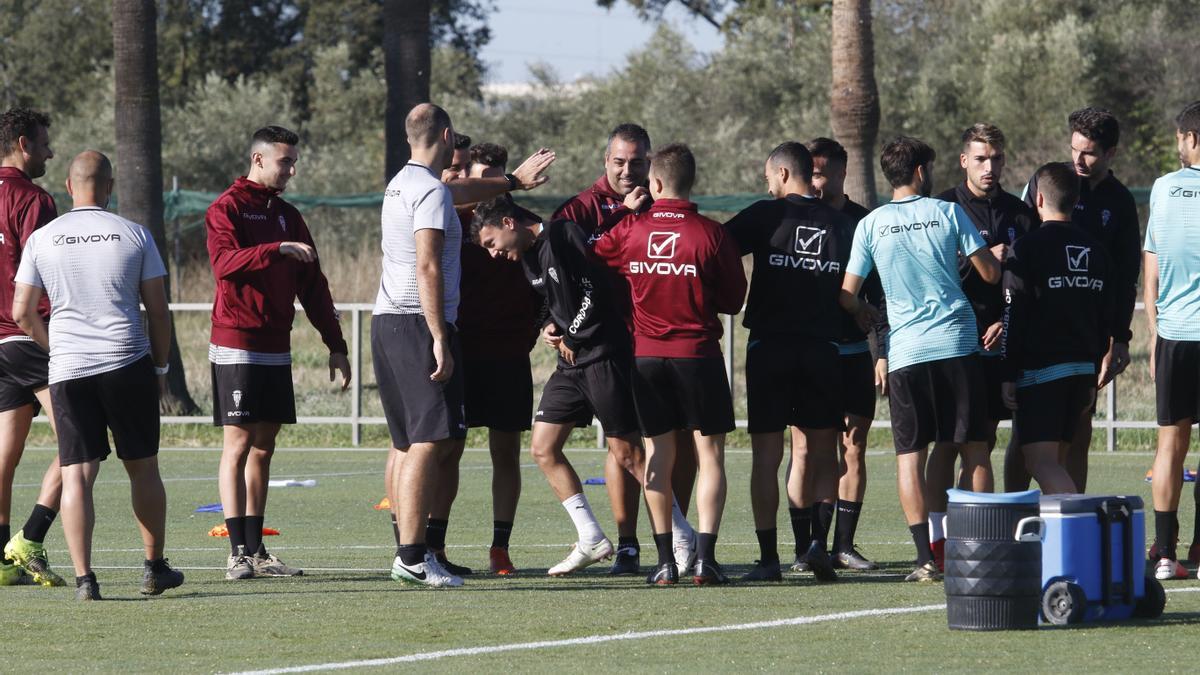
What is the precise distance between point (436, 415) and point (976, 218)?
324 cm

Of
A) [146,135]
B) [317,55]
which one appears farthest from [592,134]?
[146,135]

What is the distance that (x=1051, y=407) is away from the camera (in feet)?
29.5

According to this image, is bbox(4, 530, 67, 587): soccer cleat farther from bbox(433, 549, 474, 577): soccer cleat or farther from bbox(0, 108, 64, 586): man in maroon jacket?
bbox(433, 549, 474, 577): soccer cleat

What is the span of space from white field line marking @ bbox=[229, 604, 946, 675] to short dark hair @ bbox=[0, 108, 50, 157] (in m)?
4.19

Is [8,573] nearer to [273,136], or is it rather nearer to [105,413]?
[105,413]

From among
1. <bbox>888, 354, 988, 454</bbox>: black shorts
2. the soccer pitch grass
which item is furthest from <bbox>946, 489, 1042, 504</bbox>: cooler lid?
<bbox>888, 354, 988, 454</bbox>: black shorts

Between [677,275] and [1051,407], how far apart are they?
2.04 metres

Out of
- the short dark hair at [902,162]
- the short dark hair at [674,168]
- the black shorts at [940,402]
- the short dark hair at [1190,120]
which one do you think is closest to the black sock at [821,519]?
the black shorts at [940,402]

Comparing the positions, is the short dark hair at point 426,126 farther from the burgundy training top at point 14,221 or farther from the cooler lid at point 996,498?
the cooler lid at point 996,498

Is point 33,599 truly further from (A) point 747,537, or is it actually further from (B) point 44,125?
(A) point 747,537

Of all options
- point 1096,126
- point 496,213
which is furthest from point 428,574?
point 1096,126

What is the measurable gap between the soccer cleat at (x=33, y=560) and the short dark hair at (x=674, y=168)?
3.72 meters

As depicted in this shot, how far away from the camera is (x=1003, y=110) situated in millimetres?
37969

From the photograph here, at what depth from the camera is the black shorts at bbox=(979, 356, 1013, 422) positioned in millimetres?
9484
